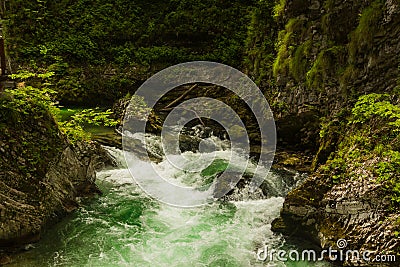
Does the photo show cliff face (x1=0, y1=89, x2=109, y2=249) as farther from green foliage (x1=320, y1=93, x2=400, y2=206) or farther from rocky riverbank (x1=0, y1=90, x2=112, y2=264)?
green foliage (x1=320, y1=93, x2=400, y2=206)

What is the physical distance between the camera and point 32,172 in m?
6.99

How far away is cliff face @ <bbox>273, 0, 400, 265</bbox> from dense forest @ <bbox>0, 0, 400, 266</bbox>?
0.08ft

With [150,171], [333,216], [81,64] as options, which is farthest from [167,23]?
[333,216]

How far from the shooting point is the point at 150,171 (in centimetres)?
999

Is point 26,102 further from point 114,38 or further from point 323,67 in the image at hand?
point 114,38

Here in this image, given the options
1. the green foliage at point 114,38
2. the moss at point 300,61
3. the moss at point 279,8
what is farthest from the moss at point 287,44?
the green foliage at point 114,38

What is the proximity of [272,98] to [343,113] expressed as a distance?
359 centimetres

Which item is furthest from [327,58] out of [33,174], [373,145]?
[33,174]

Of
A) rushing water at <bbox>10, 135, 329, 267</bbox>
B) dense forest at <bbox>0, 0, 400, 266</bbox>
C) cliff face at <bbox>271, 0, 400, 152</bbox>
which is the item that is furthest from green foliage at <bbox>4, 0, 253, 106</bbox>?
rushing water at <bbox>10, 135, 329, 267</bbox>

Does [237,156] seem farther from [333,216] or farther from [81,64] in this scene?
[81,64]

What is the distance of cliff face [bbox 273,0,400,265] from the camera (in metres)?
6.12

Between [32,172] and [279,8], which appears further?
[279,8]

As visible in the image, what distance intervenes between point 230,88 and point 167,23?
234 inches

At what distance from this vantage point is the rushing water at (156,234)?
628cm
